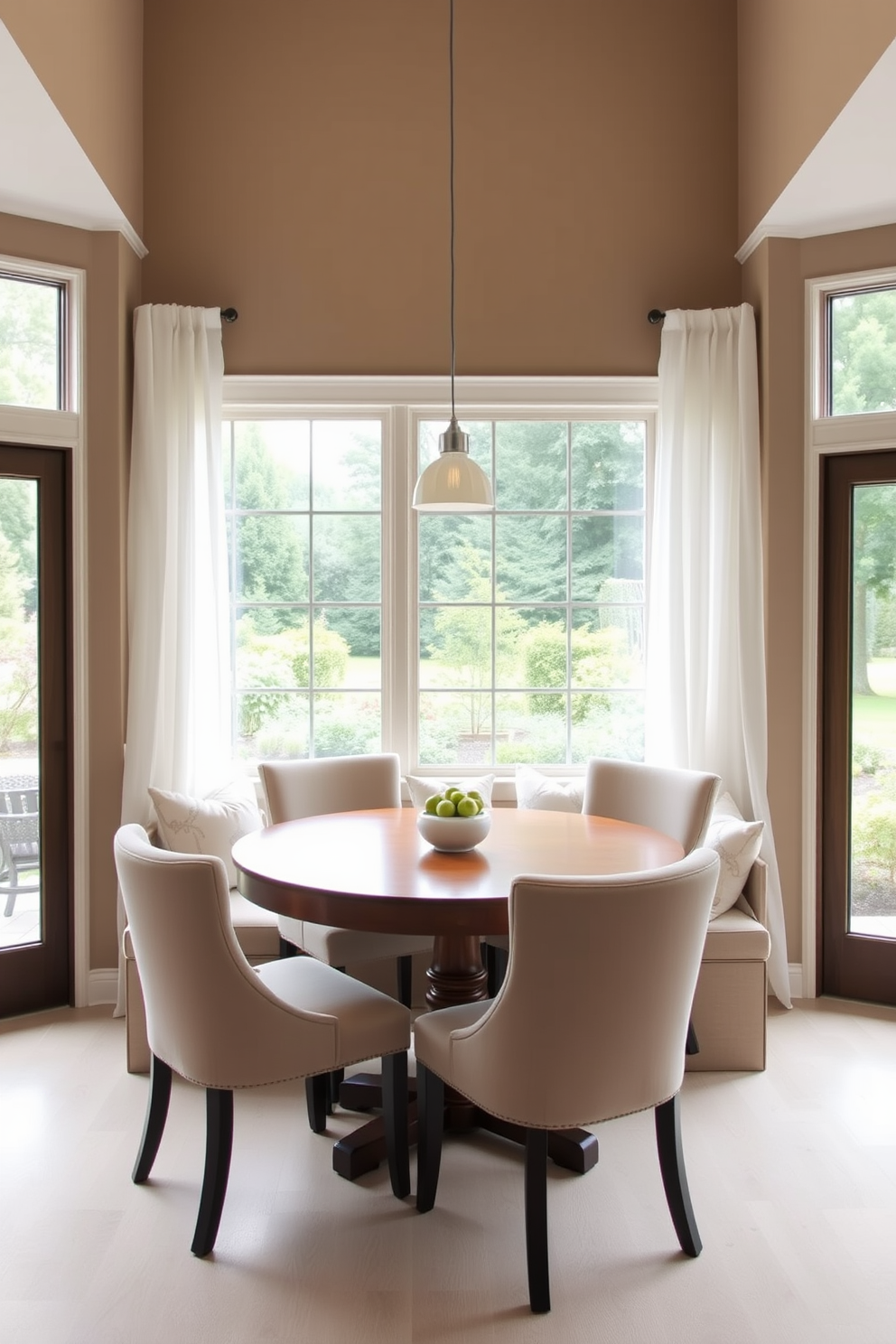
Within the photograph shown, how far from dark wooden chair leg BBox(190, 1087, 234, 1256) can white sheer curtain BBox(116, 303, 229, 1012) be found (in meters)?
1.65

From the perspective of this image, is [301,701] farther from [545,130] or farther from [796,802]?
[545,130]

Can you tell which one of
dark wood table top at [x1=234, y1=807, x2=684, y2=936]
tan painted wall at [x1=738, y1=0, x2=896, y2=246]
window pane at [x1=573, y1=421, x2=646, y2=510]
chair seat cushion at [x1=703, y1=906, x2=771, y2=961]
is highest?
tan painted wall at [x1=738, y1=0, x2=896, y2=246]

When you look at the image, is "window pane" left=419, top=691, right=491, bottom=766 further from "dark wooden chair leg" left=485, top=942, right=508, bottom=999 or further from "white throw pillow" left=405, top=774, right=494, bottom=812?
"dark wooden chair leg" left=485, top=942, right=508, bottom=999

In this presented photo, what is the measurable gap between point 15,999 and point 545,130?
12.8 ft

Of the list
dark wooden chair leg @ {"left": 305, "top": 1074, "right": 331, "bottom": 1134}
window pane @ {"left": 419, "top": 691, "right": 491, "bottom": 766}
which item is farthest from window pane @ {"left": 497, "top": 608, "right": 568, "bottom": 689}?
dark wooden chair leg @ {"left": 305, "top": 1074, "right": 331, "bottom": 1134}

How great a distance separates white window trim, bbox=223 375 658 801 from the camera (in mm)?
4051

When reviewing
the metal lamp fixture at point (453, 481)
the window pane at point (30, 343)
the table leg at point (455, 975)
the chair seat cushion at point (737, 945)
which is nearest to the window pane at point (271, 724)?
the window pane at point (30, 343)

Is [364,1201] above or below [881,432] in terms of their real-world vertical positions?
below

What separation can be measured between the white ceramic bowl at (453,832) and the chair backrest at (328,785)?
34.0 inches

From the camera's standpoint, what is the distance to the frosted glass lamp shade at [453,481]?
2.84 m

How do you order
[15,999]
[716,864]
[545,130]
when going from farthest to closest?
[545,130] → [15,999] → [716,864]

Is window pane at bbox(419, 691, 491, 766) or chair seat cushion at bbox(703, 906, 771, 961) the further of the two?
window pane at bbox(419, 691, 491, 766)

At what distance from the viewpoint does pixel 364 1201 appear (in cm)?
244

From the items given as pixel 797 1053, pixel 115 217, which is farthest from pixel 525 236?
pixel 797 1053
